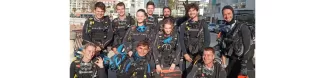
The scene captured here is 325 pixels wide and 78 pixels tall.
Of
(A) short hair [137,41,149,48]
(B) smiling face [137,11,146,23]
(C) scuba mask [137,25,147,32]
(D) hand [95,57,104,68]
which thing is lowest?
(D) hand [95,57,104,68]

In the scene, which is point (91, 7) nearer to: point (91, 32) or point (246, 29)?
point (91, 32)

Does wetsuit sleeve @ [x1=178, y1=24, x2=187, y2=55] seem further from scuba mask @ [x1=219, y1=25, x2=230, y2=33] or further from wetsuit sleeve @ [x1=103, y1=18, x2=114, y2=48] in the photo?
wetsuit sleeve @ [x1=103, y1=18, x2=114, y2=48]

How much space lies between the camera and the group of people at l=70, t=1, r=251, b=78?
3967mm

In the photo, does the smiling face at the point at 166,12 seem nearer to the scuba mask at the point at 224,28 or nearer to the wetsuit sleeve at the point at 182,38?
the wetsuit sleeve at the point at 182,38

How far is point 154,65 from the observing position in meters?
4.02

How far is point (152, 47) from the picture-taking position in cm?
400

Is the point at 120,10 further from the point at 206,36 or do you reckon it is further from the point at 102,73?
the point at 206,36

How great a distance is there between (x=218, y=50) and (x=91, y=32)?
4.95ft

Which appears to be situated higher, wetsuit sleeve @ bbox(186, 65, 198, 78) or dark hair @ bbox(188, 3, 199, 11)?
dark hair @ bbox(188, 3, 199, 11)

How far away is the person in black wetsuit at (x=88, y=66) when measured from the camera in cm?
400

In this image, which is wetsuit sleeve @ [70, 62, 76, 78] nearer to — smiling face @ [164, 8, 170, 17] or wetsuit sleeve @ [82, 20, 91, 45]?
wetsuit sleeve @ [82, 20, 91, 45]

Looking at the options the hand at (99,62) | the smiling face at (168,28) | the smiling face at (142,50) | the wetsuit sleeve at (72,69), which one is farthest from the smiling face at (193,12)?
the wetsuit sleeve at (72,69)

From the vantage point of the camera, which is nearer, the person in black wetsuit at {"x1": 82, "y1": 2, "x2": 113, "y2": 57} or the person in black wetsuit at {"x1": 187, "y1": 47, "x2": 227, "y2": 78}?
the person in black wetsuit at {"x1": 82, "y1": 2, "x2": 113, "y2": 57}

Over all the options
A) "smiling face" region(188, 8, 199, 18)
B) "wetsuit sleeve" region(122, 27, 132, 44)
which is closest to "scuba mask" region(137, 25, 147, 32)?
"wetsuit sleeve" region(122, 27, 132, 44)
